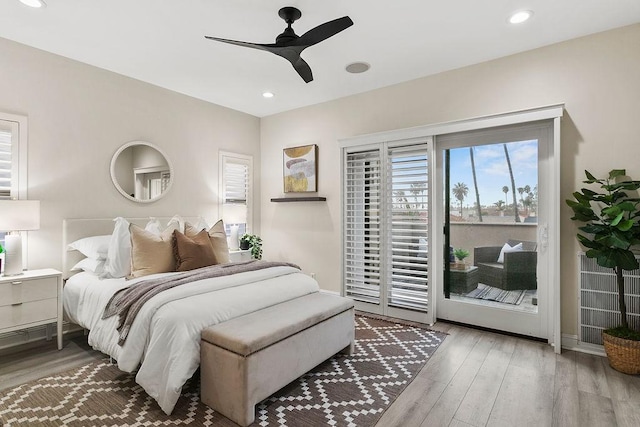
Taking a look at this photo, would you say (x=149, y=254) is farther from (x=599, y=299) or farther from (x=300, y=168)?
(x=599, y=299)

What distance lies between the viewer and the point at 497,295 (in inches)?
140

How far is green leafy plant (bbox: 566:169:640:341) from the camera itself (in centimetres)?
260

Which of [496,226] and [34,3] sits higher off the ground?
[34,3]

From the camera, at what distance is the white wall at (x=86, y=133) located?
10.6ft

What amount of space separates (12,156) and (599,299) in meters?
5.45

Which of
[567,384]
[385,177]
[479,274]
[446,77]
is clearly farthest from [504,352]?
[446,77]

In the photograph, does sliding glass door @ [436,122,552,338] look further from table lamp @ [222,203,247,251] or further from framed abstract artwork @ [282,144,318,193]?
table lamp @ [222,203,247,251]

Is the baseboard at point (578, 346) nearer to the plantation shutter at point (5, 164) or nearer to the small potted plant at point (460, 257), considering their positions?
the small potted plant at point (460, 257)

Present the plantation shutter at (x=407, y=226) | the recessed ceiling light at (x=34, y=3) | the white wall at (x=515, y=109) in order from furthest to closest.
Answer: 1. the plantation shutter at (x=407, y=226)
2. the white wall at (x=515, y=109)
3. the recessed ceiling light at (x=34, y=3)

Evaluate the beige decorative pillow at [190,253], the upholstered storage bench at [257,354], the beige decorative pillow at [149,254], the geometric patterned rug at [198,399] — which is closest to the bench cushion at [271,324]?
the upholstered storage bench at [257,354]

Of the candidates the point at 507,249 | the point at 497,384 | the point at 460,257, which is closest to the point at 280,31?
the point at 460,257

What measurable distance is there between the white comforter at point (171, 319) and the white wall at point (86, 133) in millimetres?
991

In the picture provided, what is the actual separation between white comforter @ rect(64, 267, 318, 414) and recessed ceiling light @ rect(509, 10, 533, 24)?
9.47 ft

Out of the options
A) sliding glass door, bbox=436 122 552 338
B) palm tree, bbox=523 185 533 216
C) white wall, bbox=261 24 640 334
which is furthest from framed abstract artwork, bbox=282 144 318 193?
palm tree, bbox=523 185 533 216
